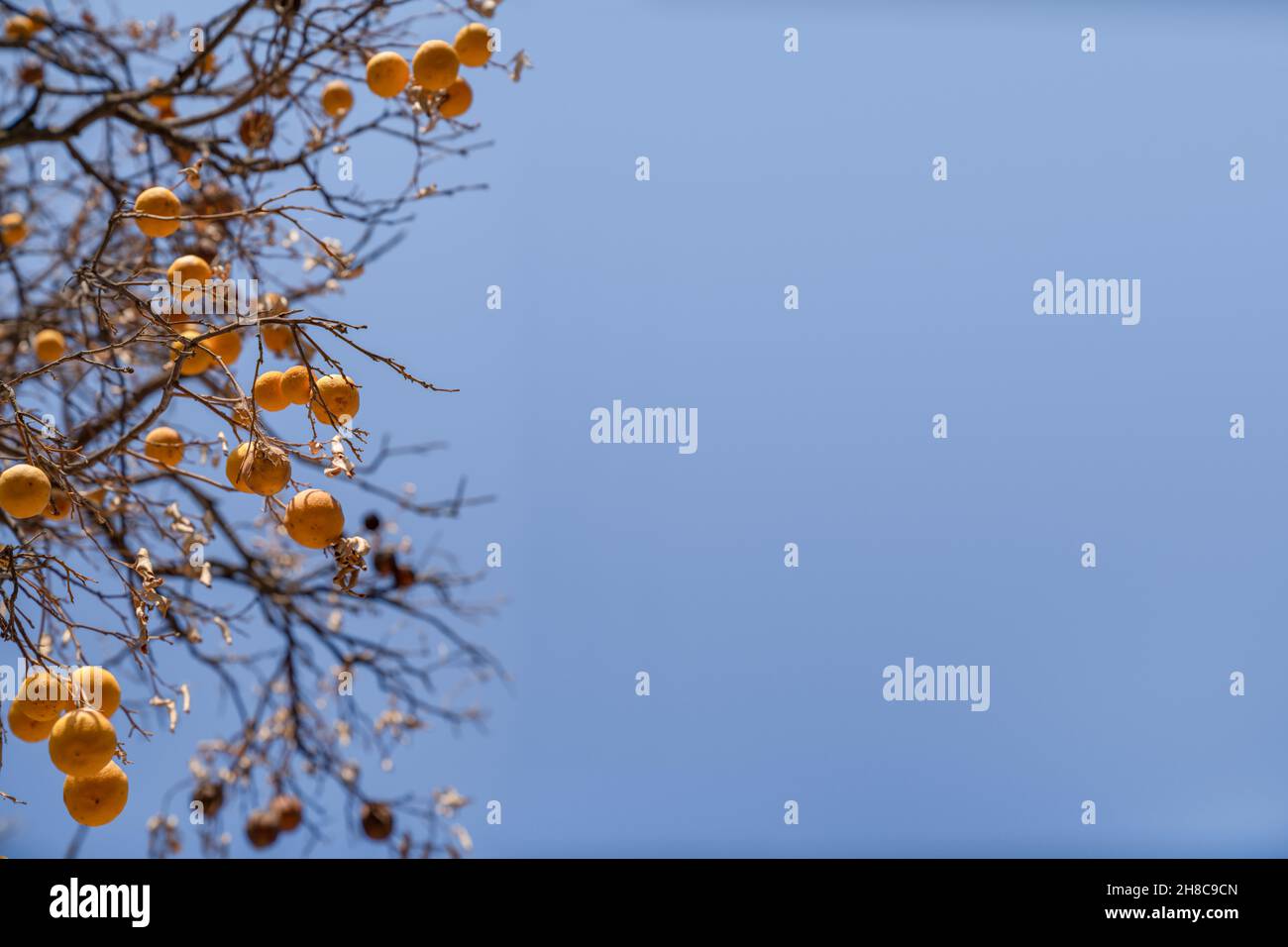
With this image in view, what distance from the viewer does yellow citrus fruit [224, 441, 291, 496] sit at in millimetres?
1924

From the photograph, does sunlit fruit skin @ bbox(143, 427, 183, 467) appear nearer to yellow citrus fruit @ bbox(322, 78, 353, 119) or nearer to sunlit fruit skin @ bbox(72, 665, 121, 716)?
sunlit fruit skin @ bbox(72, 665, 121, 716)

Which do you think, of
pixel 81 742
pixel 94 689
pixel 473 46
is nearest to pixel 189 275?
pixel 94 689

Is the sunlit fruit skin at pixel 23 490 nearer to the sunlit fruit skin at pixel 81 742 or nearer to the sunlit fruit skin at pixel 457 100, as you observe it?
the sunlit fruit skin at pixel 81 742

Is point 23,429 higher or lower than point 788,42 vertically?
lower

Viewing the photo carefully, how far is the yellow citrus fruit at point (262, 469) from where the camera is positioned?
6.31ft

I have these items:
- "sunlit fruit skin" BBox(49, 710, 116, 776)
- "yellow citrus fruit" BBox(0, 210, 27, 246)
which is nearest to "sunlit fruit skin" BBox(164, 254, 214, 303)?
"sunlit fruit skin" BBox(49, 710, 116, 776)

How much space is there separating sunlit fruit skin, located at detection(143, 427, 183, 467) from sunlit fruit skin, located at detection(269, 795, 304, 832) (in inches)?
103

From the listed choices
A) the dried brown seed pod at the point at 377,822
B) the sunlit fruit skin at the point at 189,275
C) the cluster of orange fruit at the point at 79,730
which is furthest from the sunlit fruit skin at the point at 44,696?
the dried brown seed pod at the point at 377,822
